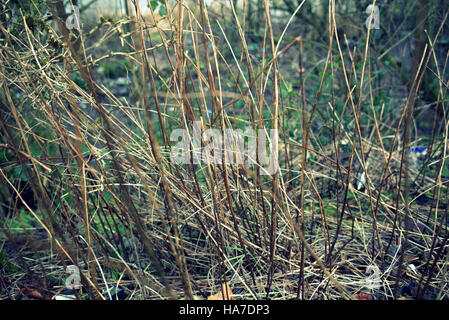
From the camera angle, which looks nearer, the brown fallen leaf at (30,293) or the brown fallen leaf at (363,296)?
the brown fallen leaf at (363,296)

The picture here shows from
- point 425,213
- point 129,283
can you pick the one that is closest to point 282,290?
point 129,283

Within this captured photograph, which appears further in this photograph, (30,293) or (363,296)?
(30,293)

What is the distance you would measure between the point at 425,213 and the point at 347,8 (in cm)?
167

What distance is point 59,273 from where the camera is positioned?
1.18m

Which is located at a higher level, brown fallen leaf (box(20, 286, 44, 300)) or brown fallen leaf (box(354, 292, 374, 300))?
brown fallen leaf (box(20, 286, 44, 300))

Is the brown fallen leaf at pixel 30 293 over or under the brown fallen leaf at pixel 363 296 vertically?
over

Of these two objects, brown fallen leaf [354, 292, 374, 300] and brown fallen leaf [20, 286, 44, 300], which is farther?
brown fallen leaf [20, 286, 44, 300]
